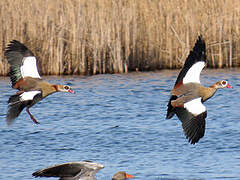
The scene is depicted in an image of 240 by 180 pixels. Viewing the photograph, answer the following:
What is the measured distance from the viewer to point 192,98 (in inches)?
303

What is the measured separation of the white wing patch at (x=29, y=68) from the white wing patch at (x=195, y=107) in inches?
86.9

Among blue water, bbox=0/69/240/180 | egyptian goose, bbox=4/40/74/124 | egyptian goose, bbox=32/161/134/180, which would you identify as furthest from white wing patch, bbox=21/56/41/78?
blue water, bbox=0/69/240/180

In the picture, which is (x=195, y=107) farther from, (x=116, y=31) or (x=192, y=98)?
(x=116, y=31)

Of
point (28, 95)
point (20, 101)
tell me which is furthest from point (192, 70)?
point (20, 101)

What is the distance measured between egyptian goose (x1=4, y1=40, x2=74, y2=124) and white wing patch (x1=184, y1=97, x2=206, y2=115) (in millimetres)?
1847

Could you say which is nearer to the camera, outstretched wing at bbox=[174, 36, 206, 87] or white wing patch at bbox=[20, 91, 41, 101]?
outstretched wing at bbox=[174, 36, 206, 87]

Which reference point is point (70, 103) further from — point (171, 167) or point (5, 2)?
point (171, 167)

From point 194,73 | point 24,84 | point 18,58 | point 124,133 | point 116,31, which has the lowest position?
point 124,133

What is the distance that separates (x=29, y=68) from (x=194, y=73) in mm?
2342

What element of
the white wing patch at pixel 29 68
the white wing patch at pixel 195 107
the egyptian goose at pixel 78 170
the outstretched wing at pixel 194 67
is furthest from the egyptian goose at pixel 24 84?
the white wing patch at pixel 195 107

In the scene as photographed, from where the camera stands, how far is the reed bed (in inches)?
633

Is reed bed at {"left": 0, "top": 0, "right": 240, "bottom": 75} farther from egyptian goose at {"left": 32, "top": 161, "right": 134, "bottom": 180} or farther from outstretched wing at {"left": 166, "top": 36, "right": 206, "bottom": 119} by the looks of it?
egyptian goose at {"left": 32, "top": 161, "right": 134, "bottom": 180}

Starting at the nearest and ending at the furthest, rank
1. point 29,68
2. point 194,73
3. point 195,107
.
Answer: point 195,107, point 194,73, point 29,68

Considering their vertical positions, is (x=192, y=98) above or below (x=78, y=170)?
above
